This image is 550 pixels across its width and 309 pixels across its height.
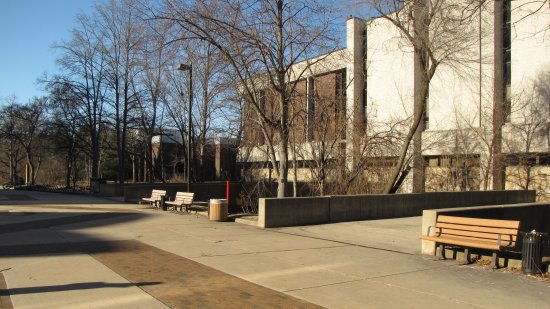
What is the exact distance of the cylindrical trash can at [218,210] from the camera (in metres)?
16.8

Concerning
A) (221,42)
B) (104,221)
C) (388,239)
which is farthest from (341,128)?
(104,221)

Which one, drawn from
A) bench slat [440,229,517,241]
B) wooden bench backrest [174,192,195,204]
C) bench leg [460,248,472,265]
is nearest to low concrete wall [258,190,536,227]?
wooden bench backrest [174,192,195,204]

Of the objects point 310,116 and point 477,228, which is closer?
point 477,228

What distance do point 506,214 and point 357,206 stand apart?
5.46m

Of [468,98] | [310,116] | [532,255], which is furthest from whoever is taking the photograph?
[468,98]

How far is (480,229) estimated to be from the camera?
9.67 metres

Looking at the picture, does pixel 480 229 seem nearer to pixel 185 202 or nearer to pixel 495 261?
pixel 495 261

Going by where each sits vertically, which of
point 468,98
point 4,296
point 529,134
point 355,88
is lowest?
point 4,296

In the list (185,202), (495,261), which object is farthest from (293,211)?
(495,261)

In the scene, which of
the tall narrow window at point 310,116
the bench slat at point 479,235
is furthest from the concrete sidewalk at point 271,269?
the tall narrow window at point 310,116

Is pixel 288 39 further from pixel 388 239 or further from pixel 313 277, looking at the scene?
pixel 313 277

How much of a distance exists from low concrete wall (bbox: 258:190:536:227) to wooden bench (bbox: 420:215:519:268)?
585cm

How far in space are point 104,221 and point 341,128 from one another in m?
11.5

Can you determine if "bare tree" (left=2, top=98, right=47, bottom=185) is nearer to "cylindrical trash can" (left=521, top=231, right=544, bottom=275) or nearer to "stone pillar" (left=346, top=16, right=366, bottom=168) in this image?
"stone pillar" (left=346, top=16, right=366, bottom=168)
